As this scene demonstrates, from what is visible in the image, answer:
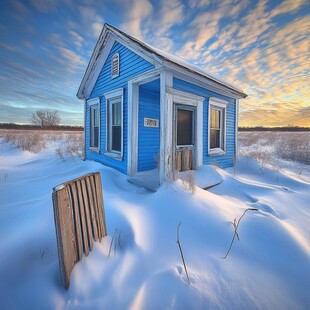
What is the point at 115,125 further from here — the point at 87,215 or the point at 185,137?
the point at 87,215

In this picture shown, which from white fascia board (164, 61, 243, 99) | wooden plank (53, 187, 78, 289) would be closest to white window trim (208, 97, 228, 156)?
white fascia board (164, 61, 243, 99)

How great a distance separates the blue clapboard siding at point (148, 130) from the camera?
20.6ft

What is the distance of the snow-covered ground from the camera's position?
1.69 m

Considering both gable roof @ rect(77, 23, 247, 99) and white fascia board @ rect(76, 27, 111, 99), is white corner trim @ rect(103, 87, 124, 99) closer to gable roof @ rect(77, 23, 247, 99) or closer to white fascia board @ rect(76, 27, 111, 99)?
gable roof @ rect(77, 23, 247, 99)

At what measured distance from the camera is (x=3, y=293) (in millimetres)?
1719

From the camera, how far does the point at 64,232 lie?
170cm

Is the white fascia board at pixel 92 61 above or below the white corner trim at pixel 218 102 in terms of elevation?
above

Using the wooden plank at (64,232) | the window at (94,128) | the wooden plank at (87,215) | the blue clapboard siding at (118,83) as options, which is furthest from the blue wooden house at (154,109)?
→ the wooden plank at (64,232)

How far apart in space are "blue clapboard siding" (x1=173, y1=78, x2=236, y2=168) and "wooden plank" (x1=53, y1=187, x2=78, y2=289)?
4.56 m

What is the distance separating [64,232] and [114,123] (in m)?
5.74

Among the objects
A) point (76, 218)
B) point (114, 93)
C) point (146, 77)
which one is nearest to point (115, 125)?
point (114, 93)

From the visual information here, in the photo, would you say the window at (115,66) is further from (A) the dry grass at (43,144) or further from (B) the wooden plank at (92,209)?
(A) the dry grass at (43,144)

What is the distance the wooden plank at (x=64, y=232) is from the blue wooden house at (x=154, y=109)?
2853 mm

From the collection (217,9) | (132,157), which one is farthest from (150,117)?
(217,9)
